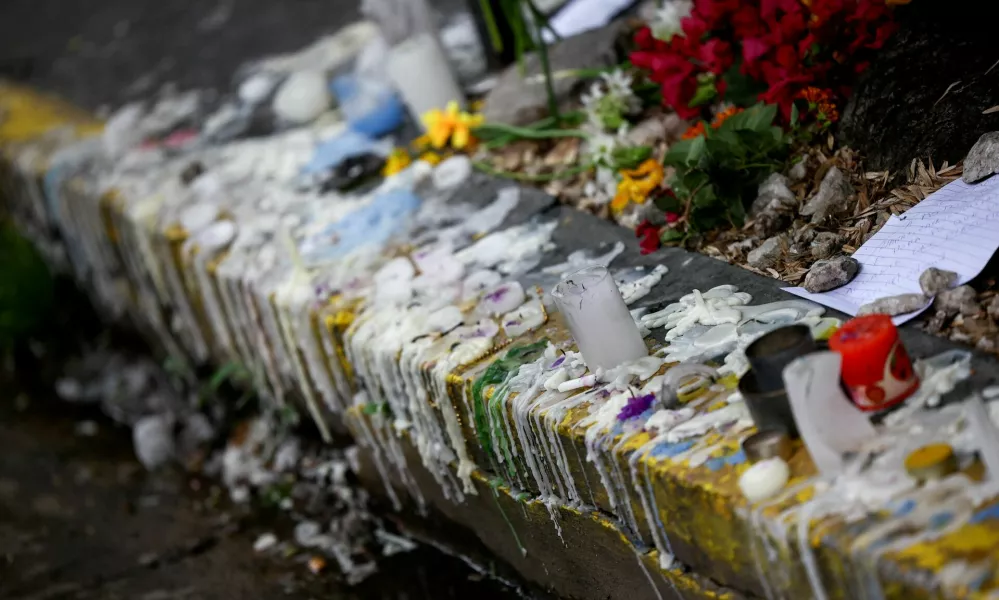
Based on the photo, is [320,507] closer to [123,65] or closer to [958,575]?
[958,575]

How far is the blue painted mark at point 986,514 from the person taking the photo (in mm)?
1135

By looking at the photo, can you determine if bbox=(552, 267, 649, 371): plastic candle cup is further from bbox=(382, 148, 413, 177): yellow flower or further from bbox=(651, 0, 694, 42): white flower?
bbox=(382, 148, 413, 177): yellow flower

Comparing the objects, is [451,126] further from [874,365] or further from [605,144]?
[874,365]

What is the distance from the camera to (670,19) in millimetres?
2730

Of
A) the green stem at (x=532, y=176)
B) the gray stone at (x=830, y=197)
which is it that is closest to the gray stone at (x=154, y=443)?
the green stem at (x=532, y=176)

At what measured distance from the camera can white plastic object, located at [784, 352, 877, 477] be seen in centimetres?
130

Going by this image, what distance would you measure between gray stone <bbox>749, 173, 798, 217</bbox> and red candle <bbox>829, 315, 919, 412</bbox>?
2.28 ft

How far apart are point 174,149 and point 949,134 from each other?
3.13 metres

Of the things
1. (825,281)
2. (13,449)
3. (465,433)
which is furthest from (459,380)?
(13,449)

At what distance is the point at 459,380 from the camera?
1964mm

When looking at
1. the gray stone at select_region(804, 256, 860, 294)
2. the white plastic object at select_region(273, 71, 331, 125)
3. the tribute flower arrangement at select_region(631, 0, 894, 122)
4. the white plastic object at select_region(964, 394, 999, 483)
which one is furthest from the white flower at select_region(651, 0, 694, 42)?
the white plastic object at select_region(964, 394, 999, 483)

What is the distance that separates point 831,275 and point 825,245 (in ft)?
0.52

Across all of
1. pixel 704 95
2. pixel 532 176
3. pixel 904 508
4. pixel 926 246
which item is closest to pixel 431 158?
pixel 532 176

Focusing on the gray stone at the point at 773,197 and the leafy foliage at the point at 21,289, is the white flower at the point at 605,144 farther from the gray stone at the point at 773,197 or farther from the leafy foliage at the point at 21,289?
the leafy foliage at the point at 21,289
